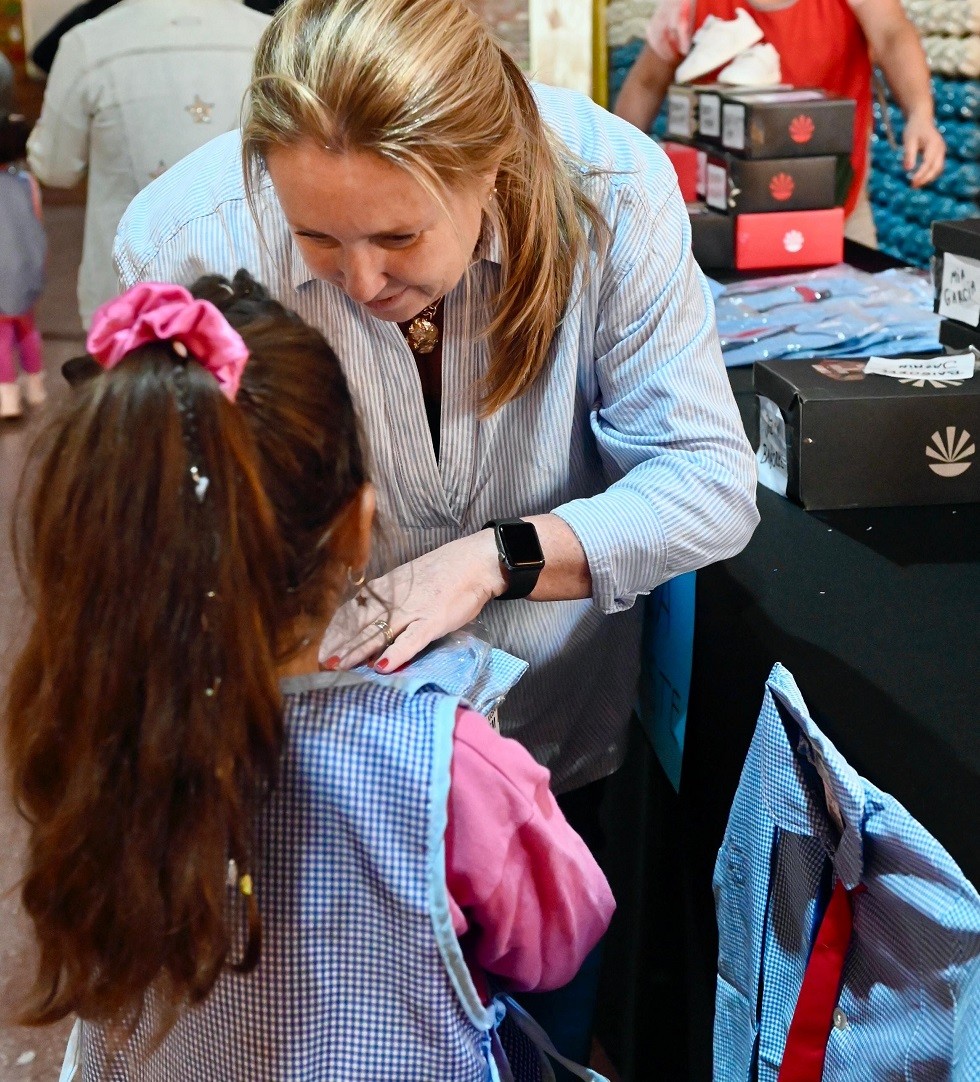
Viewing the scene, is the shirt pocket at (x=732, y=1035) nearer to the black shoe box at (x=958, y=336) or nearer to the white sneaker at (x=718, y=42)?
the black shoe box at (x=958, y=336)

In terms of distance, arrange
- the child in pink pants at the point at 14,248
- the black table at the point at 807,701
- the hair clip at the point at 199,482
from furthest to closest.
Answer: the child in pink pants at the point at 14,248 < the black table at the point at 807,701 < the hair clip at the point at 199,482

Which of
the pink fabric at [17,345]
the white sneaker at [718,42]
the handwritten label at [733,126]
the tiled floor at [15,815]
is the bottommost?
the tiled floor at [15,815]

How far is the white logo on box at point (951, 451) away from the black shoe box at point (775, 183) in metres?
1.13

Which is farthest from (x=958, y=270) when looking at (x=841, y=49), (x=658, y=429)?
(x=841, y=49)

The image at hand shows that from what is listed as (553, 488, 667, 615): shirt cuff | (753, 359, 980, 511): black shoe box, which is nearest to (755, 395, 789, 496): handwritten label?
(753, 359, 980, 511): black shoe box

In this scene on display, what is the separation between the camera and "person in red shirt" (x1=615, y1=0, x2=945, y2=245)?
275cm

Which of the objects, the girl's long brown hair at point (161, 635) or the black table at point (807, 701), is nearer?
the girl's long brown hair at point (161, 635)

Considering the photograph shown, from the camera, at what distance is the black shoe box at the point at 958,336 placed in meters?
1.67

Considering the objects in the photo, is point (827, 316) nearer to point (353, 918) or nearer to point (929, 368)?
point (929, 368)

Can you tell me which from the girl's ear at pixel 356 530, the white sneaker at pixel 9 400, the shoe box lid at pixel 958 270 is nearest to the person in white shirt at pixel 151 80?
the white sneaker at pixel 9 400

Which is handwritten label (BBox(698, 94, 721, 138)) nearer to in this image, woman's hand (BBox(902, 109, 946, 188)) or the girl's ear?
woman's hand (BBox(902, 109, 946, 188))

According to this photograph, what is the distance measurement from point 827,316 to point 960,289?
46 cm

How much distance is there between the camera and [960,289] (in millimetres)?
1668

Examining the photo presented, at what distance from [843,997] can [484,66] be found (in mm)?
780
